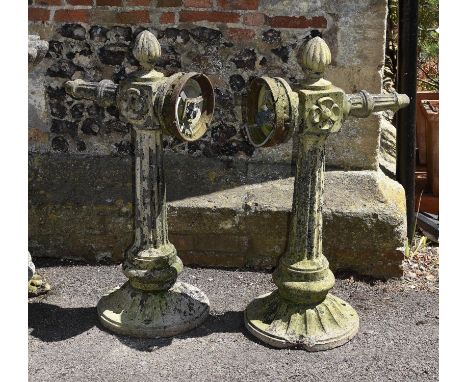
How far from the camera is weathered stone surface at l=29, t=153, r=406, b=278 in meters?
4.09

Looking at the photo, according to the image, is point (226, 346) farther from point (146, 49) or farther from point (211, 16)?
point (211, 16)

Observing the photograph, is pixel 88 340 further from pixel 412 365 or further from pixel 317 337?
pixel 412 365

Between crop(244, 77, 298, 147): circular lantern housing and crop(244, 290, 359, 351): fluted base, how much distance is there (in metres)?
0.89

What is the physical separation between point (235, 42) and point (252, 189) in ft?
3.01

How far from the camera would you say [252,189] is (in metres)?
4.23

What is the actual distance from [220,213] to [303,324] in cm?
94

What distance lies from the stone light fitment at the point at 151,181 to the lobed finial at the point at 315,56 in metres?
0.52

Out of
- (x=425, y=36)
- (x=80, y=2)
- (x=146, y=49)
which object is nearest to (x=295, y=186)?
(x=146, y=49)

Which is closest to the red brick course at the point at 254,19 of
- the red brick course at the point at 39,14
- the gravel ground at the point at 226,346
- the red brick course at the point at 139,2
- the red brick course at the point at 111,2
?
the red brick course at the point at 139,2

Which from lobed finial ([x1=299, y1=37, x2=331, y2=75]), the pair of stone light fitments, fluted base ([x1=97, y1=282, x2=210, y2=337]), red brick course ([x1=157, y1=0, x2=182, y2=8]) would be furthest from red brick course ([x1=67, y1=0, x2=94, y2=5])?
fluted base ([x1=97, y1=282, x2=210, y2=337])

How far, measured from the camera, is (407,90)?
4695mm

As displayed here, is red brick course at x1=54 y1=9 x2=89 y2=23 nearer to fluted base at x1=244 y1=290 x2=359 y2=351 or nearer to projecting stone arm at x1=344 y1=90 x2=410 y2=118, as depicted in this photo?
projecting stone arm at x1=344 y1=90 x2=410 y2=118

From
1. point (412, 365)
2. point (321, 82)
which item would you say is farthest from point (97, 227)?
point (412, 365)

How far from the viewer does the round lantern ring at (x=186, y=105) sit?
321cm
